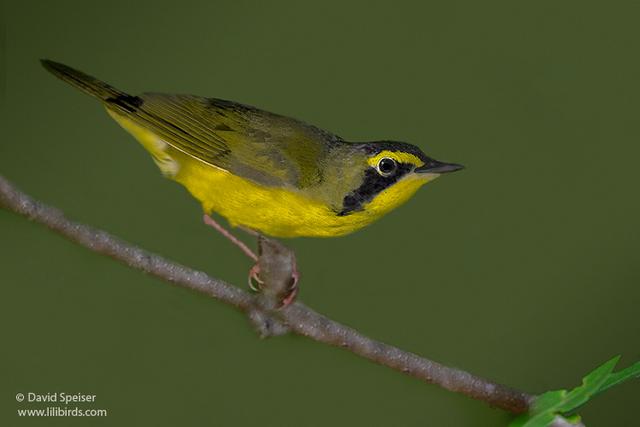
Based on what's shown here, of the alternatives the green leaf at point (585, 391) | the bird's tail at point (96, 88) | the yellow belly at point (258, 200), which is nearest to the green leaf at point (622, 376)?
the green leaf at point (585, 391)

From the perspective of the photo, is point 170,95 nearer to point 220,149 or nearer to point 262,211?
point 220,149

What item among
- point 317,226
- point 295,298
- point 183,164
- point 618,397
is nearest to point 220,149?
point 183,164

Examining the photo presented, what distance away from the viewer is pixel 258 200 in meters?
1.68

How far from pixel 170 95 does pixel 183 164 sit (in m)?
0.13

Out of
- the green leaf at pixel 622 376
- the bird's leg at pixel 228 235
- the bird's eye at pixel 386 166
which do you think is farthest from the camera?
the bird's leg at pixel 228 235

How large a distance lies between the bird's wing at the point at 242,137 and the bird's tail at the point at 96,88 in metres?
0.03

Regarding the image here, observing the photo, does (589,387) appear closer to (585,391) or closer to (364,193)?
(585,391)

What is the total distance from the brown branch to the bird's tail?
31cm

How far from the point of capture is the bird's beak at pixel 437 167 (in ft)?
4.90

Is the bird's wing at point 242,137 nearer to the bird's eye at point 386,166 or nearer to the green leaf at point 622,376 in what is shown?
the bird's eye at point 386,166

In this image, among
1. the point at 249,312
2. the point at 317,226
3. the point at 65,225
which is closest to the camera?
the point at 65,225

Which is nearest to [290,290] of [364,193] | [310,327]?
[310,327]

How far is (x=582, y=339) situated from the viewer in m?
2.24

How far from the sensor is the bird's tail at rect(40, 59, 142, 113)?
1427mm
